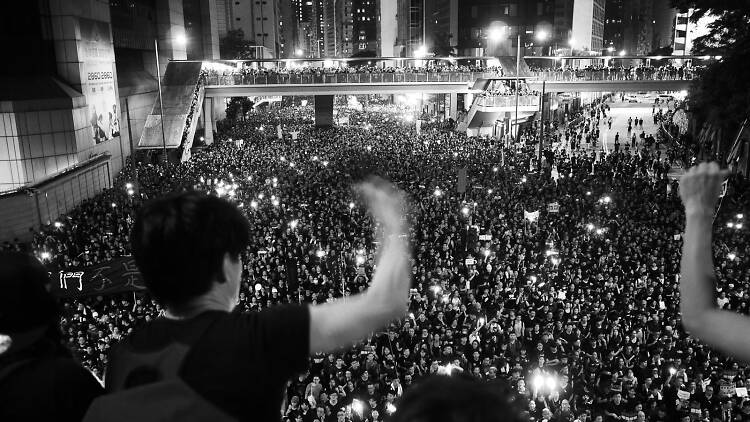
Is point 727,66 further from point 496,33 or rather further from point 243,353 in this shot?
point 496,33

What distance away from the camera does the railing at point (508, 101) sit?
4183 centimetres

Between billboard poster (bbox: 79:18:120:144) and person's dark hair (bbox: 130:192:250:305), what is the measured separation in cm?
3418

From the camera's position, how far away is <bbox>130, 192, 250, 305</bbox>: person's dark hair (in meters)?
1.99

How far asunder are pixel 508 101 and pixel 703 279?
134ft

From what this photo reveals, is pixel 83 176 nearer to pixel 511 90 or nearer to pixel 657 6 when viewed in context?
pixel 511 90

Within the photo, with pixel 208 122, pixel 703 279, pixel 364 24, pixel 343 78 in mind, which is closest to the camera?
pixel 703 279

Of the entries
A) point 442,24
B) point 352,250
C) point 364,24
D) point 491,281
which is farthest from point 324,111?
point 364,24

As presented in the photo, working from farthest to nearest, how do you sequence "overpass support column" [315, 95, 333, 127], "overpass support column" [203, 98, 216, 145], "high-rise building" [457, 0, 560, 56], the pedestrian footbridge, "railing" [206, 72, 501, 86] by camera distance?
"high-rise building" [457, 0, 560, 56] → "overpass support column" [315, 95, 333, 127] → "overpass support column" [203, 98, 216, 145] → "railing" [206, 72, 501, 86] → the pedestrian footbridge

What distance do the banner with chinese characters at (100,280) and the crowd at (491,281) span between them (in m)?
0.37

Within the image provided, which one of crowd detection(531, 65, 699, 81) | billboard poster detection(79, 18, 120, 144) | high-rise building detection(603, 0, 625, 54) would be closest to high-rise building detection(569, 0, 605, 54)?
high-rise building detection(603, 0, 625, 54)

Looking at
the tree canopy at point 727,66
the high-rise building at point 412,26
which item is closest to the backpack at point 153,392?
the tree canopy at point 727,66

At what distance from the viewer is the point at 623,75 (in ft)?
147

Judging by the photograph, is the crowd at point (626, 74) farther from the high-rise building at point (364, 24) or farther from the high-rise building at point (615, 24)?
the high-rise building at point (364, 24)

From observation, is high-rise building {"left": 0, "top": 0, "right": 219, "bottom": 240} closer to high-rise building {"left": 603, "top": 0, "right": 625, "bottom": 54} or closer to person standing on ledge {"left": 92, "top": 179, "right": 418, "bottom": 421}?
person standing on ledge {"left": 92, "top": 179, "right": 418, "bottom": 421}
